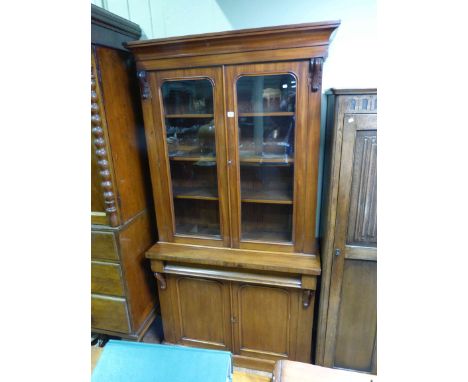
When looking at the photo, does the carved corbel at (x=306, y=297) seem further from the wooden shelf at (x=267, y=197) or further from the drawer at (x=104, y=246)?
the drawer at (x=104, y=246)

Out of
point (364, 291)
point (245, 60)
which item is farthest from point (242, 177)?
point (364, 291)

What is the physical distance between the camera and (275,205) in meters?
1.45

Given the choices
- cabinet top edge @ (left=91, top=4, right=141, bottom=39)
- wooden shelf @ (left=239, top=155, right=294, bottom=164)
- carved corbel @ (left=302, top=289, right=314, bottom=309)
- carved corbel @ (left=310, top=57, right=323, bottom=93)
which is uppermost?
cabinet top edge @ (left=91, top=4, right=141, bottom=39)

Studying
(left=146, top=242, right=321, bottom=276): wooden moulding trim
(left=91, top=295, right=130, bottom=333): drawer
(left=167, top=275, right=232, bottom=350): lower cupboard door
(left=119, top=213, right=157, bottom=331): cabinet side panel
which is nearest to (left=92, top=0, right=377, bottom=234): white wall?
(left=146, top=242, right=321, bottom=276): wooden moulding trim

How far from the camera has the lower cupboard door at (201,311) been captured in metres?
1.50

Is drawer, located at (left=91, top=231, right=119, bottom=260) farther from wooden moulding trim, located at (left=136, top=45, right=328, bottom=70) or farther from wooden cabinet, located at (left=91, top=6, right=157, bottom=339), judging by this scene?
wooden moulding trim, located at (left=136, top=45, right=328, bottom=70)

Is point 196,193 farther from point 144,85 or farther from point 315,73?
point 315,73

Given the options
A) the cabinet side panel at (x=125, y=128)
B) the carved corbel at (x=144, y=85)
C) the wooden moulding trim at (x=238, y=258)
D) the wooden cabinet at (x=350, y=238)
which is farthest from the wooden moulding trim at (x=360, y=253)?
the carved corbel at (x=144, y=85)

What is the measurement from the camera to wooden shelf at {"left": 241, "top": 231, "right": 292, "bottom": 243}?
1.41 metres

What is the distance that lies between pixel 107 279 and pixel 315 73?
1.43 meters

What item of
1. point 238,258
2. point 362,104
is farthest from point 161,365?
point 362,104

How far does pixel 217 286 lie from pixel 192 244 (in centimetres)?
28

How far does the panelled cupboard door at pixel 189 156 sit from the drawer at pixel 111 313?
411 mm

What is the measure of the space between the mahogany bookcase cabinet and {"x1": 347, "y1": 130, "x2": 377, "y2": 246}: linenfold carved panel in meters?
0.18
